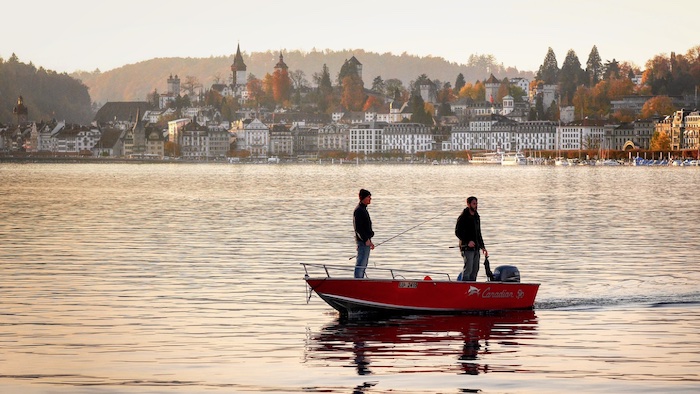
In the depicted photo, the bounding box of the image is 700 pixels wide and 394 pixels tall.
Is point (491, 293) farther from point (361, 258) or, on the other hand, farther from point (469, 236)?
point (361, 258)

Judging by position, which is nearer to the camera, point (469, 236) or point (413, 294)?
point (413, 294)

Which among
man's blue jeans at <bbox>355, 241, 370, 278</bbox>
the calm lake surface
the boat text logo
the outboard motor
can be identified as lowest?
the calm lake surface

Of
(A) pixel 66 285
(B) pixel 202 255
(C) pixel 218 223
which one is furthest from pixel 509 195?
(A) pixel 66 285

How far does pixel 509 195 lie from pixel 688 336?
241ft

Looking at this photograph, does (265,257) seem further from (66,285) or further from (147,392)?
(147,392)

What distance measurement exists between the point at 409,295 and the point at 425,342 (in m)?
2.21

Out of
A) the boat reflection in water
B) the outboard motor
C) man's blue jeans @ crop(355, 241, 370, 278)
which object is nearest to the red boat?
the outboard motor

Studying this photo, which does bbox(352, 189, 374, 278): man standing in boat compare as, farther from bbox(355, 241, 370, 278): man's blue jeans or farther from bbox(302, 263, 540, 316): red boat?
bbox(302, 263, 540, 316): red boat

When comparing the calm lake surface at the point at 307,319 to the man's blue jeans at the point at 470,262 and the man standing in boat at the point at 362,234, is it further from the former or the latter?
the man standing in boat at the point at 362,234

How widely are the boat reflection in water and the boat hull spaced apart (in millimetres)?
225

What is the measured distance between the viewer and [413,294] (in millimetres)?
24031

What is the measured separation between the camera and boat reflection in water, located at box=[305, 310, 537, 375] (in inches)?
782

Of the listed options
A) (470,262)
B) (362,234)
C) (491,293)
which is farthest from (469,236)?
(362,234)

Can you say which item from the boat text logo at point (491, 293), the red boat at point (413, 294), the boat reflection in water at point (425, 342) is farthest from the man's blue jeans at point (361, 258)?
the boat text logo at point (491, 293)
